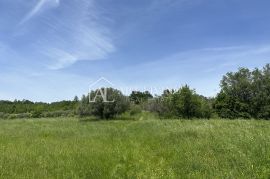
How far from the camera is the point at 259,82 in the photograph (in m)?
56.9

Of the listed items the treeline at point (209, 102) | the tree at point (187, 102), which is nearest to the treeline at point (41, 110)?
the treeline at point (209, 102)

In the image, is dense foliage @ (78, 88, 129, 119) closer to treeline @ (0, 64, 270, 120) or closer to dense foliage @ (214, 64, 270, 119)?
treeline @ (0, 64, 270, 120)

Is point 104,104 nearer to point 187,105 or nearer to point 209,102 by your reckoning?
point 187,105

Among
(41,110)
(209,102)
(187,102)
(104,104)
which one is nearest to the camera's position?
(187,102)

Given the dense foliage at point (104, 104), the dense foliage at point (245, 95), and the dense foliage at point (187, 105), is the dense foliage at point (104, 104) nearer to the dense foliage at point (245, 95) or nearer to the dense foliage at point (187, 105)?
the dense foliage at point (187, 105)

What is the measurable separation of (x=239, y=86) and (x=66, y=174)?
166 ft

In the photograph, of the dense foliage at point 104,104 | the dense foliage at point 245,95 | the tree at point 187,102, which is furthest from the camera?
the dense foliage at point 245,95

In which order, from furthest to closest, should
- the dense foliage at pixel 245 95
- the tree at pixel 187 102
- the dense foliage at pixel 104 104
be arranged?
the dense foliage at pixel 245 95 → the dense foliage at pixel 104 104 → the tree at pixel 187 102

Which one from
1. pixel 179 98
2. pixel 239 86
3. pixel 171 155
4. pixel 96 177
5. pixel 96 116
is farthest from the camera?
pixel 239 86

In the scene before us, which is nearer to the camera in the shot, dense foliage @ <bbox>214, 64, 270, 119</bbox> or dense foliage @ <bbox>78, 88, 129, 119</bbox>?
dense foliage @ <bbox>78, 88, 129, 119</bbox>

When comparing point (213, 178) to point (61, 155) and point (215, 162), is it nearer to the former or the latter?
point (215, 162)

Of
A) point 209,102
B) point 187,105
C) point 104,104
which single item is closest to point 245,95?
point 209,102

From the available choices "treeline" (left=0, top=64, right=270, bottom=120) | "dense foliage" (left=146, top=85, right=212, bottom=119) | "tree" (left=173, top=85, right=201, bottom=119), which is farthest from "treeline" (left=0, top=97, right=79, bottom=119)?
"tree" (left=173, top=85, right=201, bottom=119)

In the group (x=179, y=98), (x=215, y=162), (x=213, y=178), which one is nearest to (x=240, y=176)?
(x=213, y=178)
